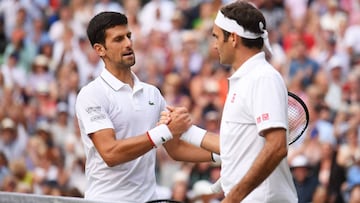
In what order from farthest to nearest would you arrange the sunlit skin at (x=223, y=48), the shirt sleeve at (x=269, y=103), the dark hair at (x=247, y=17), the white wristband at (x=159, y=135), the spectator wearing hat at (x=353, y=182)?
1. the spectator wearing hat at (x=353, y=182)
2. the white wristband at (x=159, y=135)
3. the sunlit skin at (x=223, y=48)
4. the dark hair at (x=247, y=17)
5. the shirt sleeve at (x=269, y=103)

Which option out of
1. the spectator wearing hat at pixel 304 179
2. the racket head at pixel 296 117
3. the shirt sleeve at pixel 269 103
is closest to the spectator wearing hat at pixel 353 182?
the spectator wearing hat at pixel 304 179

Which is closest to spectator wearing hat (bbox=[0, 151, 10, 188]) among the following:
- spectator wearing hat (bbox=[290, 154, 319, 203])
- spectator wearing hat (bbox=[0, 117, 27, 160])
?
spectator wearing hat (bbox=[0, 117, 27, 160])

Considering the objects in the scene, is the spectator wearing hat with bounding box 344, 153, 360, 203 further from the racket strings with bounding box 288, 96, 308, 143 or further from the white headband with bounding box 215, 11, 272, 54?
the white headband with bounding box 215, 11, 272, 54

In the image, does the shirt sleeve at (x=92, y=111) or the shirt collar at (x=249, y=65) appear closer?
the shirt collar at (x=249, y=65)

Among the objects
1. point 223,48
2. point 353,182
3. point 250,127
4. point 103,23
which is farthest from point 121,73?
point 353,182

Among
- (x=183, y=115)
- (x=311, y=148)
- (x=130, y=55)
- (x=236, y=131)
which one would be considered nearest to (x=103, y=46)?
(x=130, y=55)

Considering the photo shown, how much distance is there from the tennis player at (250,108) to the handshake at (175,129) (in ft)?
2.08

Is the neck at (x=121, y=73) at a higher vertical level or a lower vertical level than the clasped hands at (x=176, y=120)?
higher

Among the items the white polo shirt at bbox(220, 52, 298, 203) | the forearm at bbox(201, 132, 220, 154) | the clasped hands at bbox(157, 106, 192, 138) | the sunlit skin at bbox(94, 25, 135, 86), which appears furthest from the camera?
the sunlit skin at bbox(94, 25, 135, 86)

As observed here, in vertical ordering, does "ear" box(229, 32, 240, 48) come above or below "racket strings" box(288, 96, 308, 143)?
above

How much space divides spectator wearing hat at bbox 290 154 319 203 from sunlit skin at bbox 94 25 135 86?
545cm

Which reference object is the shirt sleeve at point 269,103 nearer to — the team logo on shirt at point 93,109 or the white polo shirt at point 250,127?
the white polo shirt at point 250,127

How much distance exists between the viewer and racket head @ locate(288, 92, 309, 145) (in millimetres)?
7543

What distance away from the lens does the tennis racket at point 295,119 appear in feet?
24.7
